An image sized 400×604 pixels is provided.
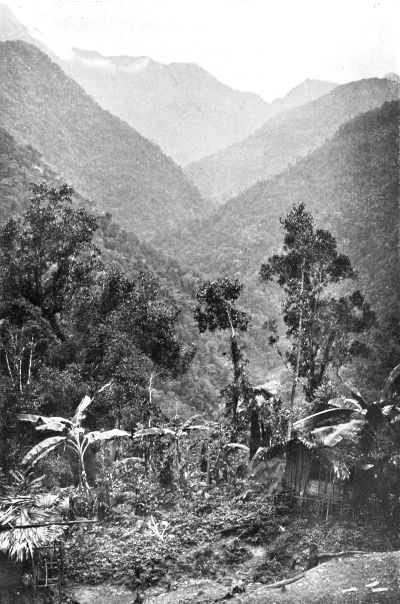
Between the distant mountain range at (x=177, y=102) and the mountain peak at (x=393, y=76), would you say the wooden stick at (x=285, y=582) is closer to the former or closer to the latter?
the mountain peak at (x=393, y=76)

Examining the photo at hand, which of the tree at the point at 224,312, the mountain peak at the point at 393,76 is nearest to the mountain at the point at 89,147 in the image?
the mountain peak at the point at 393,76

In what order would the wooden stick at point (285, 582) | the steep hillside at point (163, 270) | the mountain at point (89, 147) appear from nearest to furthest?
the wooden stick at point (285, 582) < the steep hillside at point (163, 270) < the mountain at point (89, 147)

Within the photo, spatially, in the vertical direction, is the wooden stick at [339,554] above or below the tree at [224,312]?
below

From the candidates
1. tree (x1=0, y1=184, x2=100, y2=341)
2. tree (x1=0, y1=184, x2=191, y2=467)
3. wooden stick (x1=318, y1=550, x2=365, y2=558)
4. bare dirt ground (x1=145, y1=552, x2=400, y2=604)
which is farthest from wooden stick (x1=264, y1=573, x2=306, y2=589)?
tree (x1=0, y1=184, x2=100, y2=341)

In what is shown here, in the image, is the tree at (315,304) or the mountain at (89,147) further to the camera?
the mountain at (89,147)

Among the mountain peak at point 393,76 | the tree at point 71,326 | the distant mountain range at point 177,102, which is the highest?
the distant mountain range at point 177,102

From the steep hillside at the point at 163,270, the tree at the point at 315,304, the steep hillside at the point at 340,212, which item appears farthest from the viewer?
the steep hillside at the point at 163,270

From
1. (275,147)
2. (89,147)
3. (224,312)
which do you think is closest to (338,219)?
(224,312)
